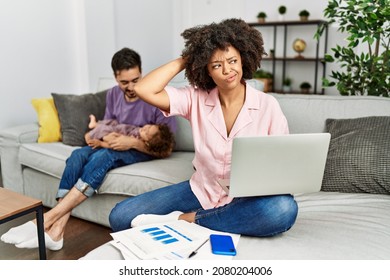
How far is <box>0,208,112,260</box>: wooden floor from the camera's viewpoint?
1781mm

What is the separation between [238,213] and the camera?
3.95ft

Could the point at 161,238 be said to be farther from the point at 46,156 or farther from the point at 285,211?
the point at 46,156

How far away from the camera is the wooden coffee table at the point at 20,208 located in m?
1.40

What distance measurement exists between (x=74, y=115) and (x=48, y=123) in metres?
0.17

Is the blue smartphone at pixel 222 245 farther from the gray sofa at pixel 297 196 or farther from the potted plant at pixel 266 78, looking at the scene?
the potted plant at pixel 266 78

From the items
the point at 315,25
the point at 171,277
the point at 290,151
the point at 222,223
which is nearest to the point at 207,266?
the point at 171,277

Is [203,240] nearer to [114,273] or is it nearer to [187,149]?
[114,273]

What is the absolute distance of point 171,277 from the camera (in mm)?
984

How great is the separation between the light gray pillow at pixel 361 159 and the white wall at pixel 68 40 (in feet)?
7.65

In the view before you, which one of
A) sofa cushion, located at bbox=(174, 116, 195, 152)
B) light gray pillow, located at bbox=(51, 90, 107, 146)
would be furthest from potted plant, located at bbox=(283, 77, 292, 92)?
light gray pillow, located at bbox=(51, 90, 107, 146)

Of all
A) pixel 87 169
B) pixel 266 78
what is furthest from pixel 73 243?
pixel 266 78

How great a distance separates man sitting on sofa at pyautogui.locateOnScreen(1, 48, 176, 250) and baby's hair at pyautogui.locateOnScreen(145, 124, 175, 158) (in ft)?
0.10

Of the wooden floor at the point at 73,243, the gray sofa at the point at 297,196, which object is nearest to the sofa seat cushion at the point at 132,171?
the gray sofa at the point at 297,196

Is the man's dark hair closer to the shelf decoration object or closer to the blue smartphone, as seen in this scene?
the blue smartphone
